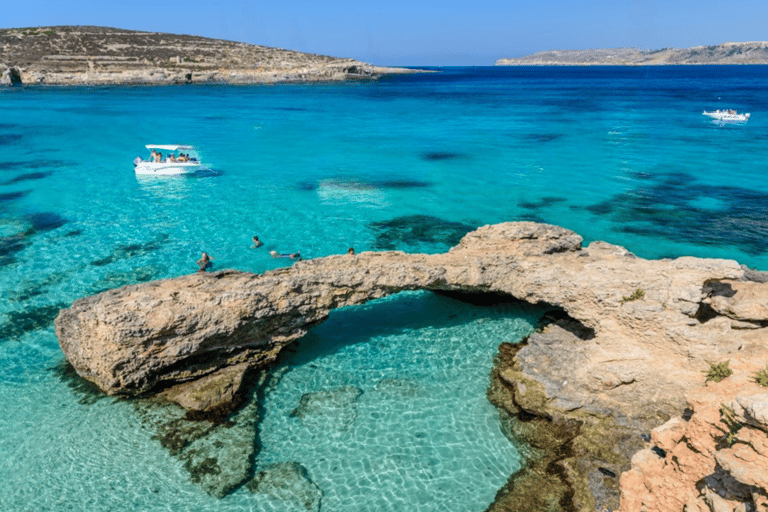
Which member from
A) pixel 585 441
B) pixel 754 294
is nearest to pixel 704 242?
pixel 754 294

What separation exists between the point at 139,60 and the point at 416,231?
10797cm

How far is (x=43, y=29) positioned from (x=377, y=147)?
114m

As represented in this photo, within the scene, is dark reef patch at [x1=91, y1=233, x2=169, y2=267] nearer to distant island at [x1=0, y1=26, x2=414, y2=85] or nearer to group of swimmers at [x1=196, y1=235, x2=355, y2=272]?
group of swimmers at [x1=196, y1=235, x2=355, y2=272]

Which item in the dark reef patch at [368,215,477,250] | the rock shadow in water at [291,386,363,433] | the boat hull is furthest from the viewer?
the boat hull

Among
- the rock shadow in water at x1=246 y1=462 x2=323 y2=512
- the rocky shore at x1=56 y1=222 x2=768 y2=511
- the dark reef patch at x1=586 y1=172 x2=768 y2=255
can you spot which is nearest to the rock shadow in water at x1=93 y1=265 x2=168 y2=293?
the rocky shore at x1=56 y1=222 x2=768 y2=511

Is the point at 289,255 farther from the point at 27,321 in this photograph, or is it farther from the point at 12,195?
the point at 12,195

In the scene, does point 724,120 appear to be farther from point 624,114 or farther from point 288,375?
point 288,375

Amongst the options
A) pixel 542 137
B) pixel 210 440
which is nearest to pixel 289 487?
pixel 210 440

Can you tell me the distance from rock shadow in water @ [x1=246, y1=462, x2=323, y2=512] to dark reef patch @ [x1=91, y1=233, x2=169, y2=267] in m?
12.8

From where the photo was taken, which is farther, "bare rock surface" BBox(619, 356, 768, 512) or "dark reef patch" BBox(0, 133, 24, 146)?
"dark reef patch" BBox(0, 133, 24, 146)

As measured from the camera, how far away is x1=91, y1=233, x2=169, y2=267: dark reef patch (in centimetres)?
1862

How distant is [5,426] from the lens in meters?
10.4

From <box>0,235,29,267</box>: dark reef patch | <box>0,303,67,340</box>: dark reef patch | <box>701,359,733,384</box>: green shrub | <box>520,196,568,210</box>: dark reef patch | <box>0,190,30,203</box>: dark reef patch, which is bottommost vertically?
<box>0,303,67,340</box>: dark reef patch

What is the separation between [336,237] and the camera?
71.6 ft
